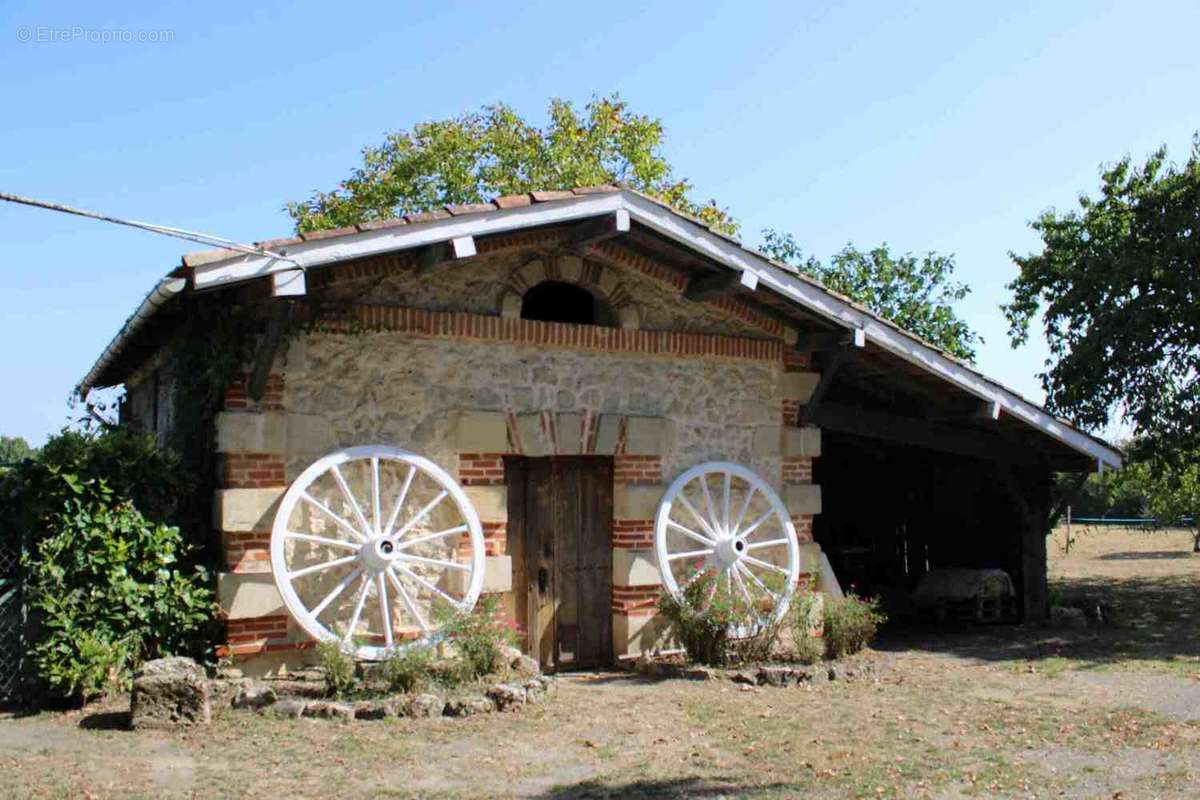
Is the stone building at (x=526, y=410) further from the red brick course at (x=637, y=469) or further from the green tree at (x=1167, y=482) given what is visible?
the green tree at (x=1167, y=482)

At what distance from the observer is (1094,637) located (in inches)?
434

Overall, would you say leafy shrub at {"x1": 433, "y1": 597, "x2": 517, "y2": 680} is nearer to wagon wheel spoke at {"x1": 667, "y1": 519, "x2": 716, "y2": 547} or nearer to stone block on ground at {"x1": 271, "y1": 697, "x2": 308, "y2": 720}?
stone block on ground at {"x1": 271, "y1": 697, "x2": 308, "y2": 720}

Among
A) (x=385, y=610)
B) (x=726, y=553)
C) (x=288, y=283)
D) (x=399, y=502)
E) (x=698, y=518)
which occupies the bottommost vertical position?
(x=385, y=610)

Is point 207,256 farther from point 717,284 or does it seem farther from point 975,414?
point 975,414

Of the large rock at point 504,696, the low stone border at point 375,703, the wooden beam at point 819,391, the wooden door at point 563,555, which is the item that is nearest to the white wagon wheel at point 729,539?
the wooden door at point 563,555

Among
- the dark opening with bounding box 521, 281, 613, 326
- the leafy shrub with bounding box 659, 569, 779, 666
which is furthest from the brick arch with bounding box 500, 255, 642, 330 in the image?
the leafy shrub with bounding box 659, 569, 779, 666

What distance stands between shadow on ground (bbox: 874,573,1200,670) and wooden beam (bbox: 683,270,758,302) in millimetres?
3990

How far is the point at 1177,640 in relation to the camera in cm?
1082

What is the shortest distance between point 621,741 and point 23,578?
13.6 ft

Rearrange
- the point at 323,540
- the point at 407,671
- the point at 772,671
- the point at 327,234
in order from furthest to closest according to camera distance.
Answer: the point at 772,671, the point at 323,540, the point at 327,234, the point at 407,671

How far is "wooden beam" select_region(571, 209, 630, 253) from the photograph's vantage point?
847 cm

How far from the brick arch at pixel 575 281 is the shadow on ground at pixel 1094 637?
14.1 ft

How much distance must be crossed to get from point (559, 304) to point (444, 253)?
225 cm

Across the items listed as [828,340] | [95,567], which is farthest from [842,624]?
[95,567]
